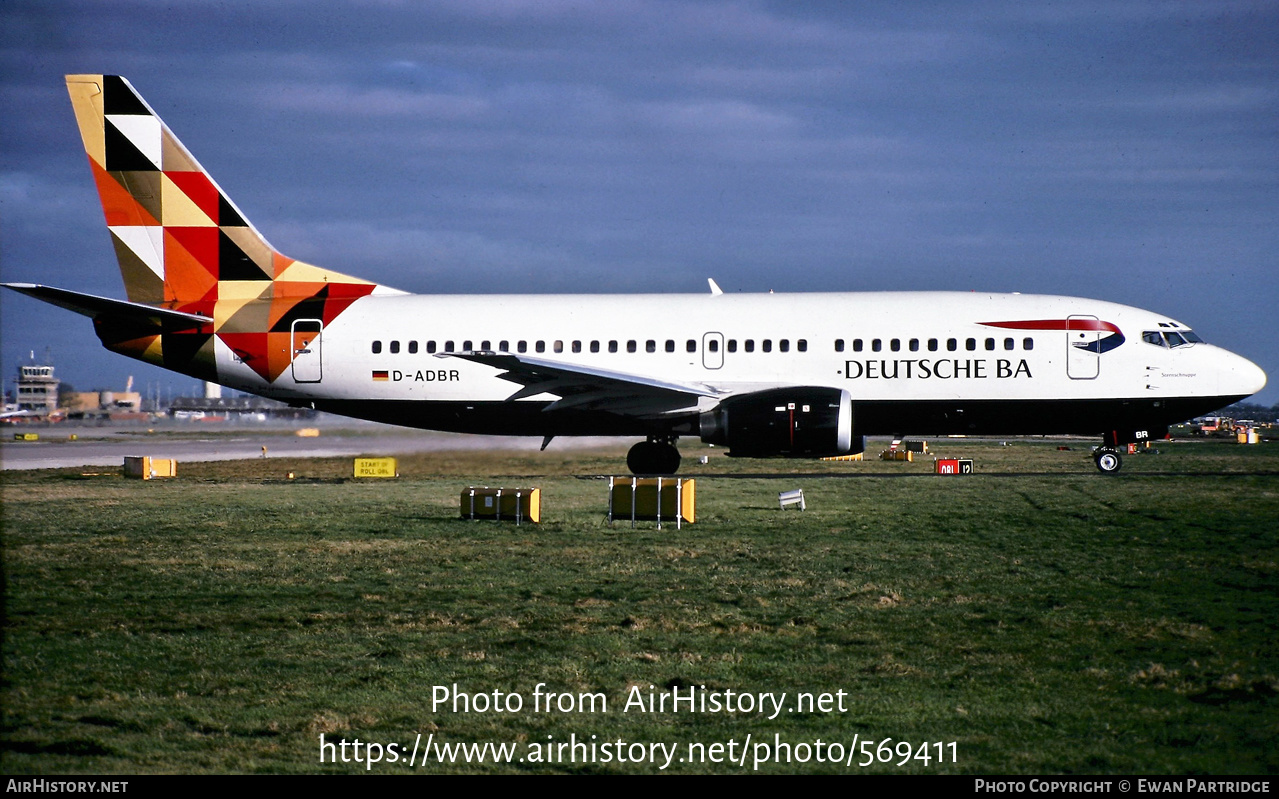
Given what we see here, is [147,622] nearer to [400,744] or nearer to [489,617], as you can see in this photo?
[489,617]

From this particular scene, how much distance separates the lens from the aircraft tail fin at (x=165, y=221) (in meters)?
28.2

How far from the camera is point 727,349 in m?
27.4

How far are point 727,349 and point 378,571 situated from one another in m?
15.5

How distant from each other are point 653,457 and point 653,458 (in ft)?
0.09

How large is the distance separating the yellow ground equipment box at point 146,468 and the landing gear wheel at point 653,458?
45.8ft

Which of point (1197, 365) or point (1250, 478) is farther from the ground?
point (1197, 365)

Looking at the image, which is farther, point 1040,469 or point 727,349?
point 1040,469

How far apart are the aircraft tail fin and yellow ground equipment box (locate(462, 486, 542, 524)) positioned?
1208 cm

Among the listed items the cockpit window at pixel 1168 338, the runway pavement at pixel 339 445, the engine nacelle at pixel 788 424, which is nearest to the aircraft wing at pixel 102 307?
the runway pavement at pixel 339 445

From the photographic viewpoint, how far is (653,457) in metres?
28.3

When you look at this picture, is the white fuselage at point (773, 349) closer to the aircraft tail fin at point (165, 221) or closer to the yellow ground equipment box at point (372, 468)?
the yellow ground equipment box at point (372, 468)

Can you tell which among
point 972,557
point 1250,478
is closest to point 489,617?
point 972,557

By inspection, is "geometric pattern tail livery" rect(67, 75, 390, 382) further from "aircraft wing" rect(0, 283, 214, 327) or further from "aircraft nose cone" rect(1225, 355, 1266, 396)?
"aircraft nose cone" rect(1225, 355, 1266, 396)

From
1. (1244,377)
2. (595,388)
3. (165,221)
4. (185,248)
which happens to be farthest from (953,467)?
(165,221)
